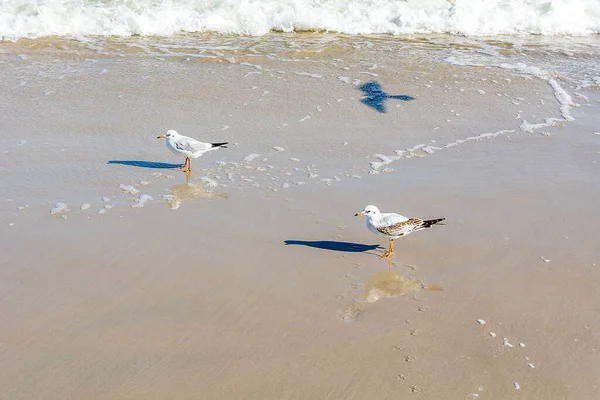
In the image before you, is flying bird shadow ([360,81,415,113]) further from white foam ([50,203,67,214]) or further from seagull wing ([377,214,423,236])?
white foam ([50,203,67,214])

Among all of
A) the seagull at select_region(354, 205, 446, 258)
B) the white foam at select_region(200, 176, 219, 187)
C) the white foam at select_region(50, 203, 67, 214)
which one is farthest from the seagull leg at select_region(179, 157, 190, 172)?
the seagull at select_region(354, 205, 446, 258)

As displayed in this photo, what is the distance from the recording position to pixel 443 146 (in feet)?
26.5

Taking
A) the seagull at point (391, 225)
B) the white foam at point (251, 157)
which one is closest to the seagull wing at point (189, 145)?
the white foam at point (251, 157)

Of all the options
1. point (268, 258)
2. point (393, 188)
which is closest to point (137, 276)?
point (268, 258)

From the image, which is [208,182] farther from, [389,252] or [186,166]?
[389,252]

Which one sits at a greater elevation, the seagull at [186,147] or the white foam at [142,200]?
the seagull at [186,147]

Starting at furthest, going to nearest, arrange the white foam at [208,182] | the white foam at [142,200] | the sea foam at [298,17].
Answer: the sea foam at [298,17], the white foam at [208,182], the white foam at [142,200]

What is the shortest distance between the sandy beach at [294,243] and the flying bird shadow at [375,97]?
53 mm

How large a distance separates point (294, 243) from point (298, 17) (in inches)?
390

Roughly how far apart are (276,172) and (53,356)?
11.2ft

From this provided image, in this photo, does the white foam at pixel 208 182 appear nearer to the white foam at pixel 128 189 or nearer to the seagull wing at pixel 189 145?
the seagull wing at pixel 189 145

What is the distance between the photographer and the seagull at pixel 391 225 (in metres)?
5.55

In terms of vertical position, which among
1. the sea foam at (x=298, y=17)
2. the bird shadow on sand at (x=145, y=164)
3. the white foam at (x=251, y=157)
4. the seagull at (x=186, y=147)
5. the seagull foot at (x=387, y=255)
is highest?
the sea foam at (x=298, y=17)

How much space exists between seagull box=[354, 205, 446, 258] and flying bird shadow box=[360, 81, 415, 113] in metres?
3.89
